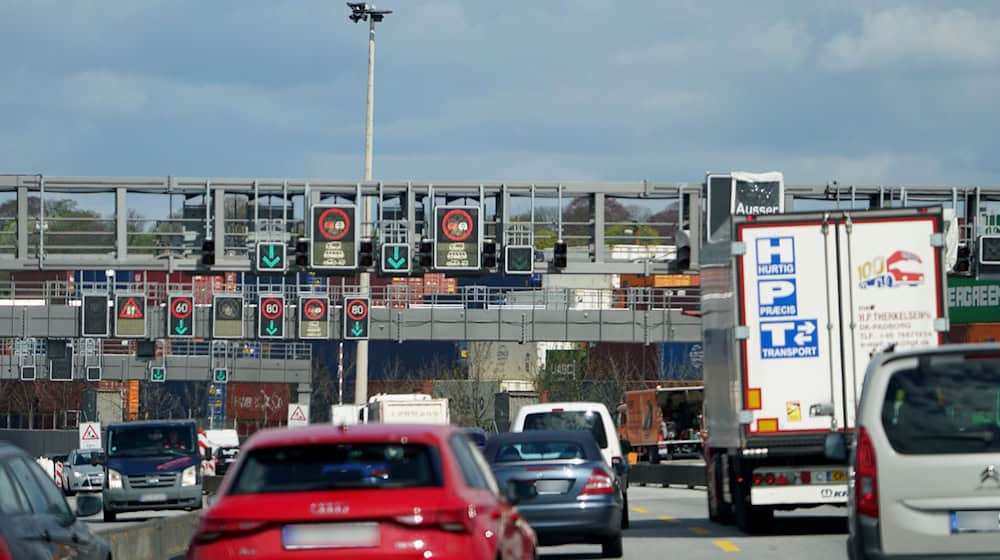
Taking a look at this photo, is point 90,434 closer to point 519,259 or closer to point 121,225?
point 121,225

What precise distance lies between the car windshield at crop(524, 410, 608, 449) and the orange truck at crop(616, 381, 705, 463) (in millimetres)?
38823

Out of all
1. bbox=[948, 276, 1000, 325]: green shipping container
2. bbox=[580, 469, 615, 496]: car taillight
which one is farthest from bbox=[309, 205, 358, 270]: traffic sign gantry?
bbox=[948, 276, 1000, 325]: green shipping container

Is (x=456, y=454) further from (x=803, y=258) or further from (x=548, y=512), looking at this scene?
(x=803, y=258)

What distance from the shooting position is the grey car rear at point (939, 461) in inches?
424

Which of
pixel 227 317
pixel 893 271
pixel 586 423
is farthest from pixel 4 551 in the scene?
pixel 227 317

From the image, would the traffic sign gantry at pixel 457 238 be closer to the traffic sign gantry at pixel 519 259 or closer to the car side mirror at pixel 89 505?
the traffic sign gantry at pixel 519 259

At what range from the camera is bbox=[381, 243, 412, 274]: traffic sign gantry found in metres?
43.0

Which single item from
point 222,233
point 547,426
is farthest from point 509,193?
point 547,426

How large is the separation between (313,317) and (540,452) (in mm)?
36808

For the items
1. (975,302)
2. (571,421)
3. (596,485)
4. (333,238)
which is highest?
(333,238)

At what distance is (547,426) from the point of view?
86.7 ft

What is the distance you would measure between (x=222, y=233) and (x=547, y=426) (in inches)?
730

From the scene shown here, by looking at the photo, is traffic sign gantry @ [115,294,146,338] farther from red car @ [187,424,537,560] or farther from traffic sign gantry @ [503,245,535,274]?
red car @ [187,424,537,560]

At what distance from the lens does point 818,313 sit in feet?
65.6
